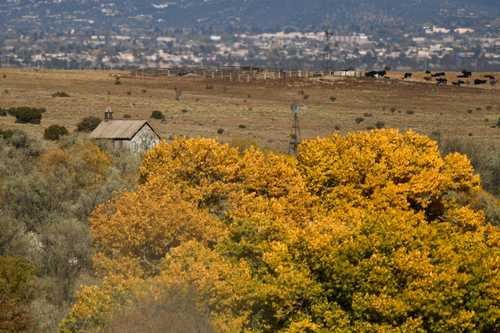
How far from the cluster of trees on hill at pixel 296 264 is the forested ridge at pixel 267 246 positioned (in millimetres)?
42

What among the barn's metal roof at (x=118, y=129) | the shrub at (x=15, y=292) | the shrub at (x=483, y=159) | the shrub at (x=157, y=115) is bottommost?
the shrub at (x=157, y=115)

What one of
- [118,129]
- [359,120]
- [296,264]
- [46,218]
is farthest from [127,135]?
[359,120]

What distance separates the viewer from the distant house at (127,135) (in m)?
55.6

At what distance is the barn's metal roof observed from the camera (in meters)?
56.2

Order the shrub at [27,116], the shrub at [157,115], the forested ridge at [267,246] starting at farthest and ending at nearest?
the shrub at [157,115], the shrub at [27,116], the forested ridge at [267,246]

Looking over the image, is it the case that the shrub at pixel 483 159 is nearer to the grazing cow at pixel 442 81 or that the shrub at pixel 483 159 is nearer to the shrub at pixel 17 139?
the shrub at pixel 17 139

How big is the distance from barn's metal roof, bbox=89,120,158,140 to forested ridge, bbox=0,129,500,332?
1583 centimetres

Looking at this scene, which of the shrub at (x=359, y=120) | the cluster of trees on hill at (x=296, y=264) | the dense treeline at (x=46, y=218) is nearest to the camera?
the cluster of trees on hill at (x=296, y=264)

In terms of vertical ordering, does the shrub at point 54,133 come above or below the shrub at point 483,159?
above

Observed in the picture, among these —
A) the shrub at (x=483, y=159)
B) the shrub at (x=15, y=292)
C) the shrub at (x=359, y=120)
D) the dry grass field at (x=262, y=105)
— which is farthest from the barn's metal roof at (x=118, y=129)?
the shrub at (x=359, y=120)

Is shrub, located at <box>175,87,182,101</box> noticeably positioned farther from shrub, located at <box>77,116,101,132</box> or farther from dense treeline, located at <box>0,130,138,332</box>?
dense treeline, located at <box>0,130,138,332</box>

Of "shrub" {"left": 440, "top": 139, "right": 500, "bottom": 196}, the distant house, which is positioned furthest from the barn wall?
"shrub" {"left": 440, "top": 139, "right": 500, "bottom": 196}

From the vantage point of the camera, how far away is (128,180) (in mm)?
40344

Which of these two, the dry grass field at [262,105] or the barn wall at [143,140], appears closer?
the barn wall at [143,140]
